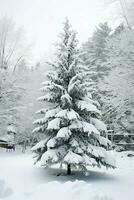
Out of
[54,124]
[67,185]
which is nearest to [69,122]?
[54,124]

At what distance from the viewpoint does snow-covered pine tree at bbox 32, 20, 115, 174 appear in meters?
12.3

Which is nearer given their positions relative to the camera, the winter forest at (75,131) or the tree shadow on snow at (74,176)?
the winter forest at (75,131)

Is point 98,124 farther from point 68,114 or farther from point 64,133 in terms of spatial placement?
point 64,133

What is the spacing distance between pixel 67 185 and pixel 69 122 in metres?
Answer: 4.23

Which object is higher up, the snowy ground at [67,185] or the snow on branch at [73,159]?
the snow on branch at [73,159]

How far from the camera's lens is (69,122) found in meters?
13.3

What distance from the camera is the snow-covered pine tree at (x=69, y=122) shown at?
1228 centimetres

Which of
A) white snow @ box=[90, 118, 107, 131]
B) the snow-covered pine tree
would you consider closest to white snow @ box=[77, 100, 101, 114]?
the snow-covered pine tree

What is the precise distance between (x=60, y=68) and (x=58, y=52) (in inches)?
30.9

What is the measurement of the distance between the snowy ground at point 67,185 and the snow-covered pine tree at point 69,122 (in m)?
0.68

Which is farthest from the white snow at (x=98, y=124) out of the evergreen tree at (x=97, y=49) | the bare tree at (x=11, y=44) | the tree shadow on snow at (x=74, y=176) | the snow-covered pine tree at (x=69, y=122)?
the evergreen tree at (x=97, y=49)

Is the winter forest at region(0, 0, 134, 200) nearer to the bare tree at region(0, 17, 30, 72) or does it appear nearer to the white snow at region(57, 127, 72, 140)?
the white snow at region(57, 127, 72, 140)

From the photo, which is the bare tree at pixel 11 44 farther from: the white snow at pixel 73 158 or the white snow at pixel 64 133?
the white snow at pixel 73 158

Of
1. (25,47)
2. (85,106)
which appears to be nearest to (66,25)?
(85,106)
